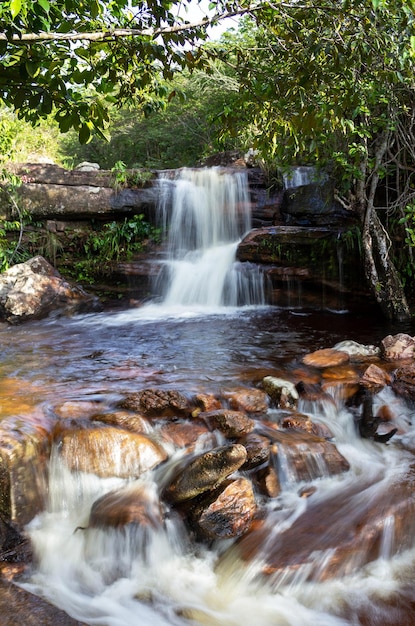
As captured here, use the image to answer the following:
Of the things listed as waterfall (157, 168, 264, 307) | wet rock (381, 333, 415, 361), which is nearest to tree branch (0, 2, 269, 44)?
wet rock (381, 333, 415, 361)

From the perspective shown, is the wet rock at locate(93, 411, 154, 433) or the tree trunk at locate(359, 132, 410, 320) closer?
the wet rock at locate(93, 411, 154, 433)

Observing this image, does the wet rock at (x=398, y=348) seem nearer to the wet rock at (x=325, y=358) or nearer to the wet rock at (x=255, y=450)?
the wet rock at (x=325, y=358)

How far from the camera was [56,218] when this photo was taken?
11227mm

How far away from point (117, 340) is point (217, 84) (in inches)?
422

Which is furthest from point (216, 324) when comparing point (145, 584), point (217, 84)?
point (217, 84)

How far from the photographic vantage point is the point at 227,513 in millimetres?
3109

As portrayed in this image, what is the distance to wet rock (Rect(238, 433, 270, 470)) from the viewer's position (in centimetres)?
354

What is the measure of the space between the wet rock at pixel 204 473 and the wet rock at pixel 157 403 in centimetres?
80

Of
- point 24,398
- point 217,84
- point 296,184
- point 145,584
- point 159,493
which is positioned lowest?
point 145,584

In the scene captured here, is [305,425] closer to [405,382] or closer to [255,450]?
[255,450]

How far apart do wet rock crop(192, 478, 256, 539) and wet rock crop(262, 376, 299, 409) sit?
4.42 ft

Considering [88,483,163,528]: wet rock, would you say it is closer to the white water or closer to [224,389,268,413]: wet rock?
the white water

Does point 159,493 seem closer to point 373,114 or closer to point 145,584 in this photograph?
point 145,584

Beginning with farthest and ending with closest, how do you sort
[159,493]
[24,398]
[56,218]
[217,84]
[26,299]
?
[217,84] < [56,218] < [26,299] < [24,398] < [159,493]
